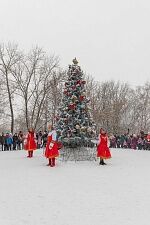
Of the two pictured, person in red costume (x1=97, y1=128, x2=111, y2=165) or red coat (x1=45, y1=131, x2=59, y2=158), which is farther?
person in red costume (x1=97, y1=128, x2=111, y2=165)

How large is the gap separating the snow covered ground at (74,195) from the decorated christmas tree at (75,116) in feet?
12.9

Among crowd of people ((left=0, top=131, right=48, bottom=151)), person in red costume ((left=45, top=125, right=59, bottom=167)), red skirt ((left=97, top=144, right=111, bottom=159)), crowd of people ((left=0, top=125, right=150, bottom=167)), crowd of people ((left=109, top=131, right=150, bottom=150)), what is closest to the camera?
person in red costume ((left=45, top=125, right=59, bottom=167))

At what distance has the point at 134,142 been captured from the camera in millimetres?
35031

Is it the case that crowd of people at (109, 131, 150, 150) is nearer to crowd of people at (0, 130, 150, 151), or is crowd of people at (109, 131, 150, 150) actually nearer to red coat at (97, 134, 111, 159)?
crowd of people at (0, 130, 150, 151)

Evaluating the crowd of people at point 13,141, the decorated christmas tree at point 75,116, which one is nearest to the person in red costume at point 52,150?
the decorated christmas tree at point 75,116

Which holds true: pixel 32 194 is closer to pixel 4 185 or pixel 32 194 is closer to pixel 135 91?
pixel 4 185

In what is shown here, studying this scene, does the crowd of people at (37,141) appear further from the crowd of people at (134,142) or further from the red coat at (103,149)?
the red coat at (103,149)

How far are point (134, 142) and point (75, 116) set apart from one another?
13038mm

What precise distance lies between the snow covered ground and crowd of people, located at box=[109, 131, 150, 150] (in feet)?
49.3

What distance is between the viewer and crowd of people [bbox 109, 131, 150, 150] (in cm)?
3366

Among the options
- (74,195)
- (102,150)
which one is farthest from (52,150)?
(74,195)

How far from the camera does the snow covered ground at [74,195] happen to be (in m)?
8.98

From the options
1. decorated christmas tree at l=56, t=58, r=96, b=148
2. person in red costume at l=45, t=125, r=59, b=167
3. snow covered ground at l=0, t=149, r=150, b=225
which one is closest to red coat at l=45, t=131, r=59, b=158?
person in red costume at l=45, t=125, r=59, b=167

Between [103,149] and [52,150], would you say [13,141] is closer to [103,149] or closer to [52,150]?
[103,149]
